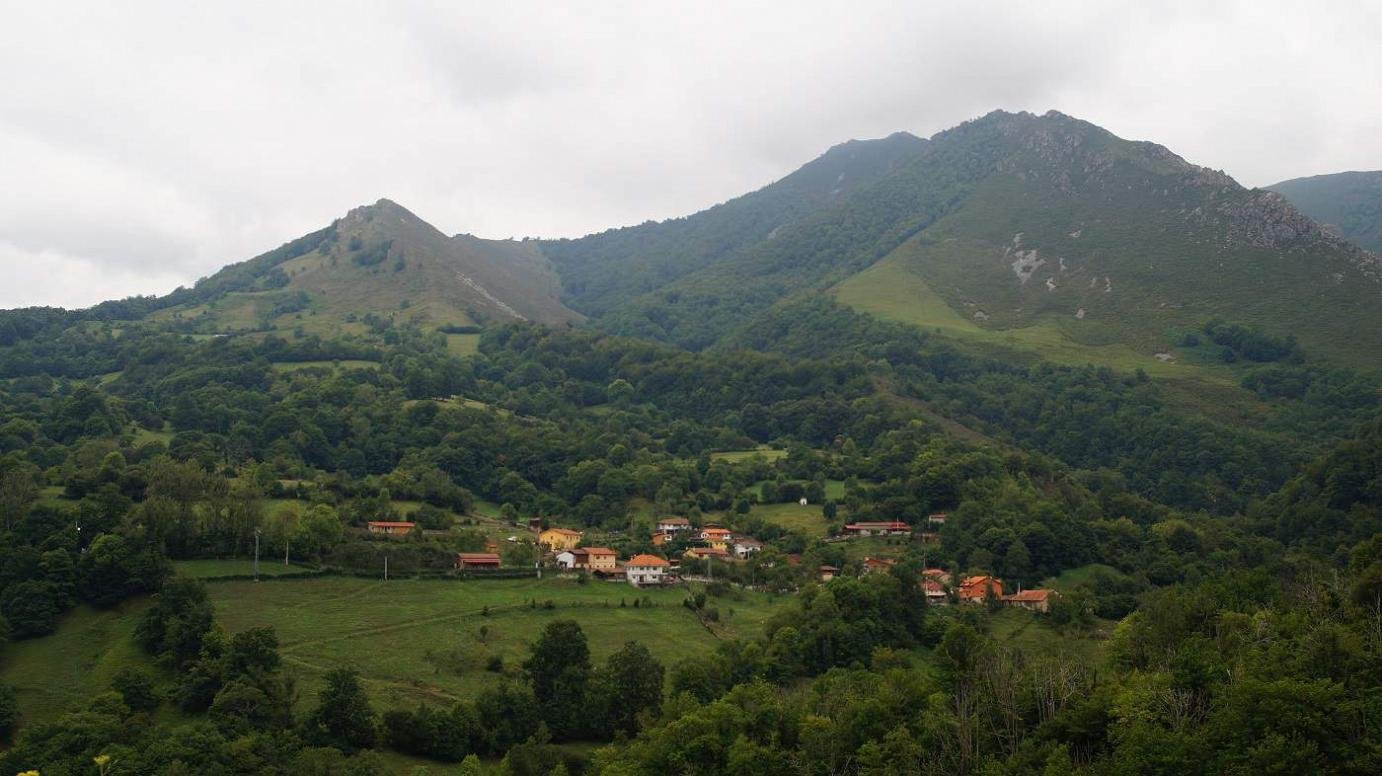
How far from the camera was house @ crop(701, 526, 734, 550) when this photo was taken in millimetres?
87438

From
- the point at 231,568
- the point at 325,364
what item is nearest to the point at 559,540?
the point at 231,568

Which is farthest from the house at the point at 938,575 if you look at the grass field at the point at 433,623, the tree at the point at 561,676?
the tree at the point at 561,676

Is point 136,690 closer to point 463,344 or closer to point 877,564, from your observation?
point 877,564

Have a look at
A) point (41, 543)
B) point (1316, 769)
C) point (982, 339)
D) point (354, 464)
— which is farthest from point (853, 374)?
point (1316, 769)

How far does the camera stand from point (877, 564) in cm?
7962

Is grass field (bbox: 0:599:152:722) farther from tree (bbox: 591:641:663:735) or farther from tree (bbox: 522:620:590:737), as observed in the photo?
tree (bbox: 591:641:663:735)

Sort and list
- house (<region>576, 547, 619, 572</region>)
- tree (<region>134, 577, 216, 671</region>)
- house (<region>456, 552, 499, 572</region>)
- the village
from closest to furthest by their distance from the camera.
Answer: tree (<region>134, 577, 216, 671</region>), house (<region>456, 552, 499, 572</region>), the village, house (<region>576, 547, 619, 572</region>)

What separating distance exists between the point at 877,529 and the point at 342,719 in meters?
55.7

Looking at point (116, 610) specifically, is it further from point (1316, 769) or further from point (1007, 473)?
point (1007, 473)

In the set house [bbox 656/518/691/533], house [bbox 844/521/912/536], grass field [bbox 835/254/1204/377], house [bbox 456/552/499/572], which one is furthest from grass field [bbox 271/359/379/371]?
grass field [bbox 835/254/1204/377]

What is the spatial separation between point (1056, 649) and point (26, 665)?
2030 inches

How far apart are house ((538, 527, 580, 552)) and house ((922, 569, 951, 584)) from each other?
2690 cm

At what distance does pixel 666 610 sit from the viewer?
2621 inches

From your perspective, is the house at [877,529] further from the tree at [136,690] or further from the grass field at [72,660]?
the tree at [136,690]
